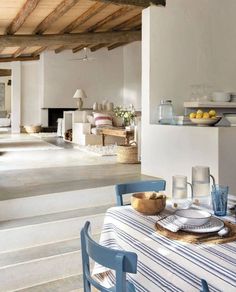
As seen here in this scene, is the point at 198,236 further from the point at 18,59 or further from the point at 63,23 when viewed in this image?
the point at 18,59

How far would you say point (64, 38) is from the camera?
9211mm

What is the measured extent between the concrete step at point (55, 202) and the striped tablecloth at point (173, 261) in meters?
1.99

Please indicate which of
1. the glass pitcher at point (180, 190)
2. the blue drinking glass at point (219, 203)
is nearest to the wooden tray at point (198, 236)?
the blue drinking glass at point (219, 203)

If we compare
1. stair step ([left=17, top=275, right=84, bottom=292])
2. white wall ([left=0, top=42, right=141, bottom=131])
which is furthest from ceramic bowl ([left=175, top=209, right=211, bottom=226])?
white wall ([left=0, top=42, right=141, bottom=131])

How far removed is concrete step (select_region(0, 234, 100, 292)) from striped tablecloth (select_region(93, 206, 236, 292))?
1410 mm

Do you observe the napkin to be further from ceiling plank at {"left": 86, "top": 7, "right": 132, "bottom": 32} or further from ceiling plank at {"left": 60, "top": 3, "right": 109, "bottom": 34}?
ceiling plank at {"left": 86, "top": 7, "right": 132, "bottom": 32}

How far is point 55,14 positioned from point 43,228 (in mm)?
5482

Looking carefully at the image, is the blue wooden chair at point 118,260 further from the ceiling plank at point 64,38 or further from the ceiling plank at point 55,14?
the ceiling plank at point 64,38

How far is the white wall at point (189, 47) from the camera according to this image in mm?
4934

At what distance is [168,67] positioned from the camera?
498 centimetres

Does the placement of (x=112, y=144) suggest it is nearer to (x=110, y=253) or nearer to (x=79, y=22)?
(x=79, y=22)

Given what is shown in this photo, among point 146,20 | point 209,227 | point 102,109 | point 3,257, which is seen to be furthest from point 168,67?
point 102,109

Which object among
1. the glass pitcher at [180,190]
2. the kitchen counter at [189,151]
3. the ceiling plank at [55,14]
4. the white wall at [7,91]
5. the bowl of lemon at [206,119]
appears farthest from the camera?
the white wall at [7,91]

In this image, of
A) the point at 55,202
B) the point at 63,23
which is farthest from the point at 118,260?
the point at 63,23
